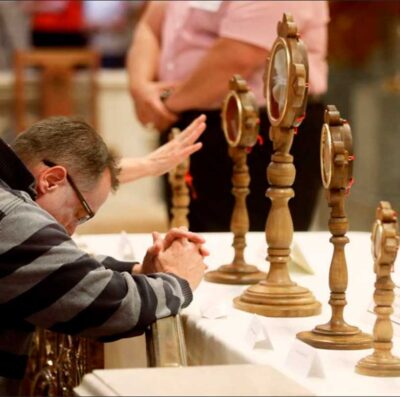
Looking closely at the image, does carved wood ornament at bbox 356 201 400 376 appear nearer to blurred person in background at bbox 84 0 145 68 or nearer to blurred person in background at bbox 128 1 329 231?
blurred person in background at bbox 128 1 329 231

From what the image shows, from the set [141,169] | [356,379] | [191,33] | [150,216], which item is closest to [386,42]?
[150,216]

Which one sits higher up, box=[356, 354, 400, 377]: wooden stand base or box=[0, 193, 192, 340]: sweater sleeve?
box=[0, 193, 192, 340]: sweater sleeve

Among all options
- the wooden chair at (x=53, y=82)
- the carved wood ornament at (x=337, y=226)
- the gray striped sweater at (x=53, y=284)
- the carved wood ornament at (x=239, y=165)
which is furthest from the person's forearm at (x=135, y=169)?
the wooden chair at (x=53, y=82)

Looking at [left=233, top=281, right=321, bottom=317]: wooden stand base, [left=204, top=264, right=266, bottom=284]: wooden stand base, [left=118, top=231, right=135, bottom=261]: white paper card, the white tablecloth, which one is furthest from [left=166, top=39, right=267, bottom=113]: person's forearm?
[left=233, top=281, right=321, bottom=317]: wooden stand base

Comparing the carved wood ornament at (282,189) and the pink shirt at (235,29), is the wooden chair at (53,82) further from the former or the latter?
the carved wood ornament at (282,189)

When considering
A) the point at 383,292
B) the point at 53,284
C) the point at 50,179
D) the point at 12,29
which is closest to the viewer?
the point at 383,292

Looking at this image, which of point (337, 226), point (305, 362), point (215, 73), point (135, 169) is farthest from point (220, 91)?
point (305, 362)

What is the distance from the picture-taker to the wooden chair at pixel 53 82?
7633 mm

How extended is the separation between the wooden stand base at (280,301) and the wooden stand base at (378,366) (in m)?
0.45

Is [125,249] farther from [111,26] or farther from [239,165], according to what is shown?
[111,26]

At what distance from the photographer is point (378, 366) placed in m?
1.92

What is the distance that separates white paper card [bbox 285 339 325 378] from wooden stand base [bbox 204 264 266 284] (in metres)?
0.76

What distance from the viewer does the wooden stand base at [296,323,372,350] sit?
2.11 metres

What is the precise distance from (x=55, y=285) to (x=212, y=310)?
42 centimetres
